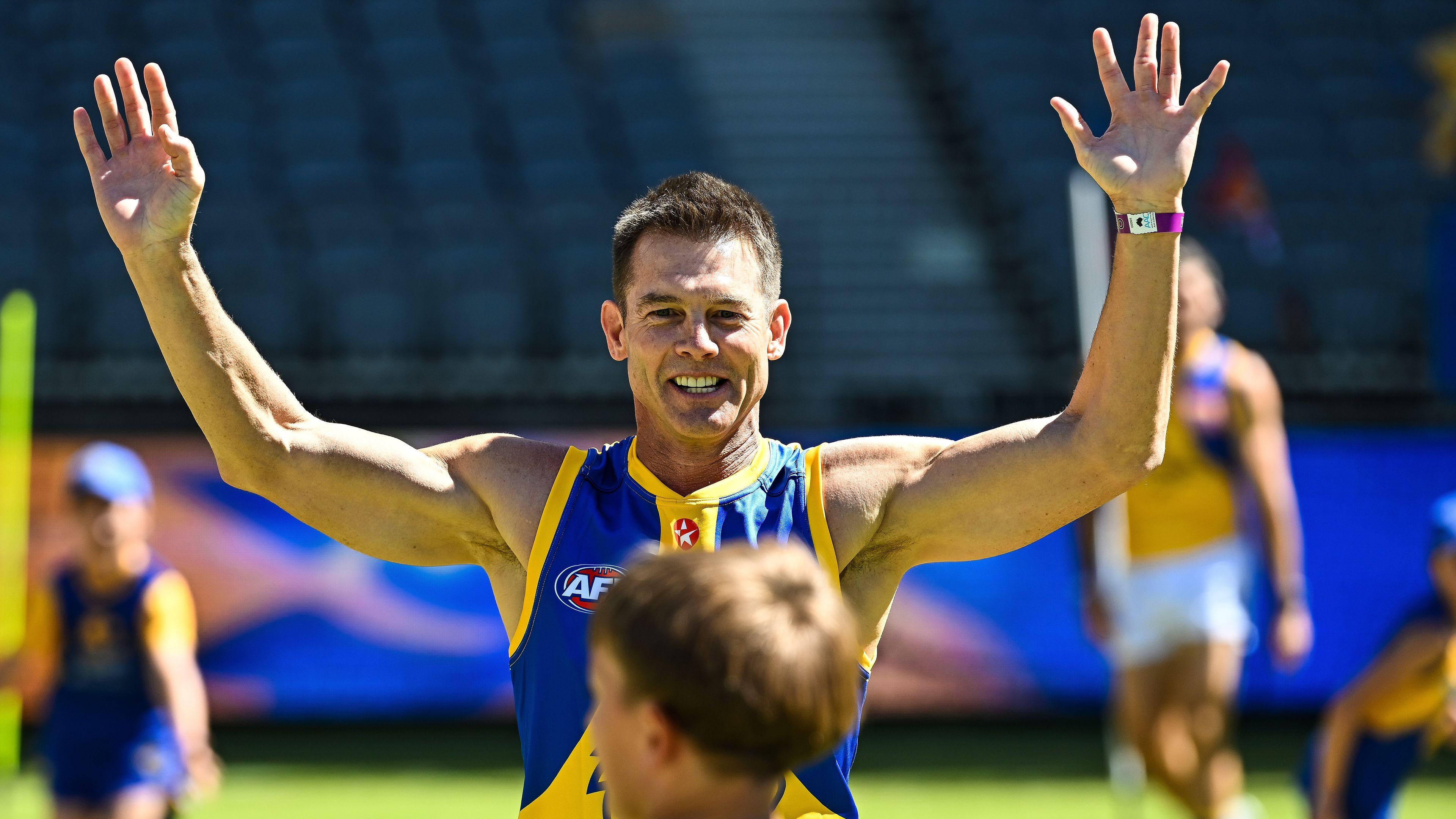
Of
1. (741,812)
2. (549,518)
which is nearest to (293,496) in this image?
(549,518)

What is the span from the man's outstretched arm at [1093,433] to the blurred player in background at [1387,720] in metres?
2.91

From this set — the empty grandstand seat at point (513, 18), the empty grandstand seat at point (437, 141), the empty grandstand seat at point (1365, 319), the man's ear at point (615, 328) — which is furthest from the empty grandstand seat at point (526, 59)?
the man's ear at point (615, 328)

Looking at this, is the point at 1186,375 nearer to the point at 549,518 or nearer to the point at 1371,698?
the point at 1371,698

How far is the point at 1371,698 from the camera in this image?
523 centimetres

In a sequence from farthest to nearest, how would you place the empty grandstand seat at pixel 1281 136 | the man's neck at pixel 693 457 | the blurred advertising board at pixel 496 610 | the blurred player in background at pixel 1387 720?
the empty grandstand seat at pixel 1281 136, the blurred advertising board at pixel 496 610, the blurred player in background at pixel 1387 720, the man's neck at pixel 693 457

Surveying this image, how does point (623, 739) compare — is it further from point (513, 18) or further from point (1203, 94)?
point (513, 18)

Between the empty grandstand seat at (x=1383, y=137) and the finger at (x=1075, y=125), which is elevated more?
the empty grandstand seat at (x=1383, y=137)

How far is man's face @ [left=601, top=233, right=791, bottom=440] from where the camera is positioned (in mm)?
2781

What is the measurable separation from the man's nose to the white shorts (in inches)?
157

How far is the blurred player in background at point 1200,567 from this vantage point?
588cm

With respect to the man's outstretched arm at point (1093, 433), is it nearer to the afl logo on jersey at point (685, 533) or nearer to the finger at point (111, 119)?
the afl logo on jersey at point (685, 533)

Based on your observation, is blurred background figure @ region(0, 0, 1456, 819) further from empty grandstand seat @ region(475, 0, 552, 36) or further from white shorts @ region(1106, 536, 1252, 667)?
white shorts @ region(1106, 536, 1252, 667)

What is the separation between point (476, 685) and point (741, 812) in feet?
25.3

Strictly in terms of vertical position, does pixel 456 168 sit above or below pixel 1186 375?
above
